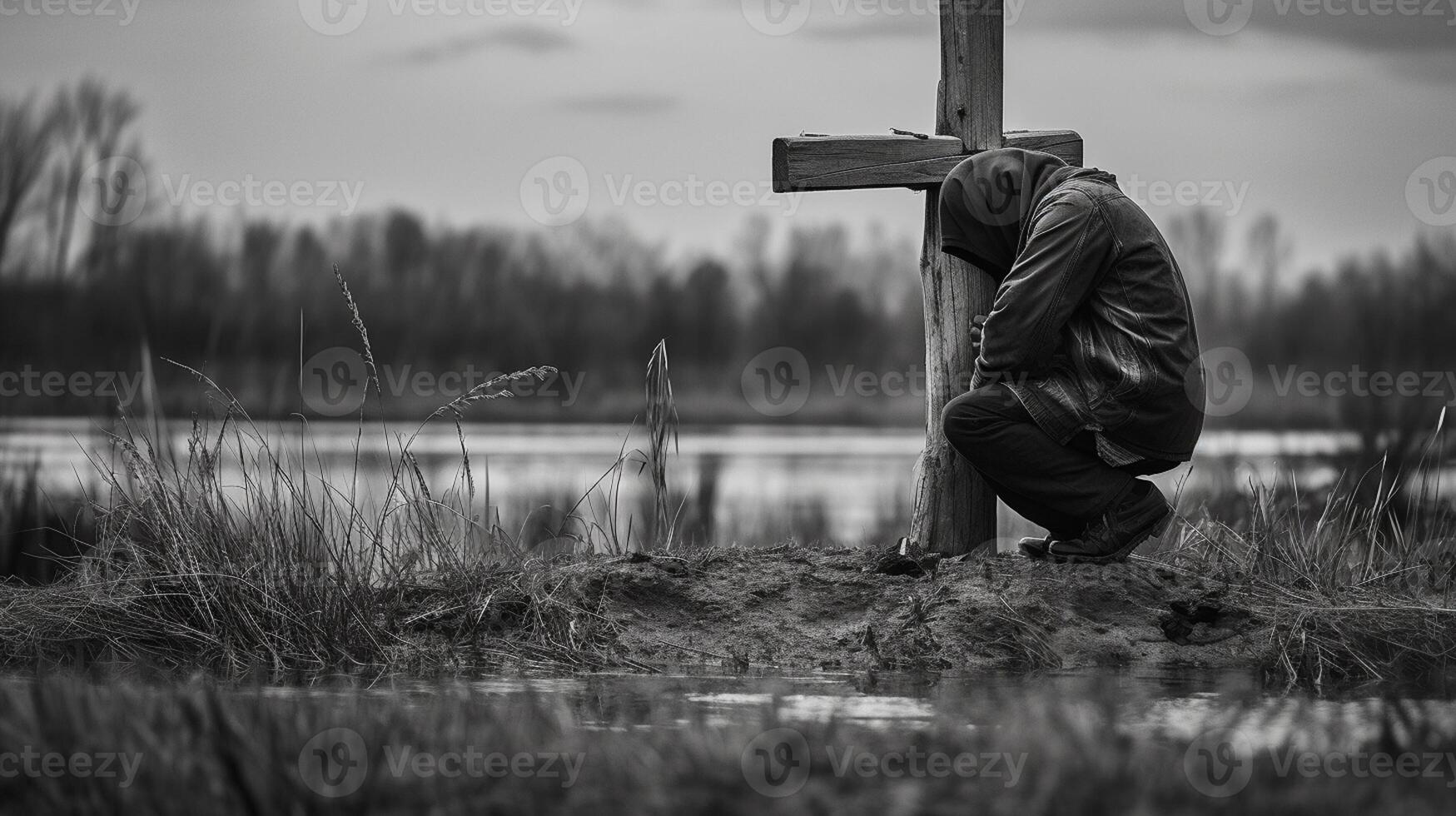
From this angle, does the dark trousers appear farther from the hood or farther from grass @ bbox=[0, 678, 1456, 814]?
grass @ bbox=[0, 678, 1456, 814]

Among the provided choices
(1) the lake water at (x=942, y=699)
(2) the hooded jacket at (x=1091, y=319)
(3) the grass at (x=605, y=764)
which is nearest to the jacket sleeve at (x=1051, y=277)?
(2) the hooded jacket at (x=1091, y=319)

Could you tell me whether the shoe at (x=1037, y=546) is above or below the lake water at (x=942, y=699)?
above

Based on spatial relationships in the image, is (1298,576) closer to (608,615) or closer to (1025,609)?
(1025,609)

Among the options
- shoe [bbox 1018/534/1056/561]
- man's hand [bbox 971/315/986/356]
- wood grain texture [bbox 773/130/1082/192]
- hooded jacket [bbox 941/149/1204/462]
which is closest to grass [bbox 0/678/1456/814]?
hooded jacket [bbox 941/149/1204/462]

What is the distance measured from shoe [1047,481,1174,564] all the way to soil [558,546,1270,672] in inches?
2.4

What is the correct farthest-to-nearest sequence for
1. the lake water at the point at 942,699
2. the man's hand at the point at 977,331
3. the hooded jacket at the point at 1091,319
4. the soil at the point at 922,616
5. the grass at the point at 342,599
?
the man's hand at the point at 977,331 < the hooded jacket at the point at 1091,319 < the soil at the point at 922,616 < the grass at the point at 342,599 < the lake water at the point at 942,699

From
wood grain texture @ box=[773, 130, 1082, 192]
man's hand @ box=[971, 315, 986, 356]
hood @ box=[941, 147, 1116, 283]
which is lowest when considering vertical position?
man's hand @ box=[971, 315, 986, 356]

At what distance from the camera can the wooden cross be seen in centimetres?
497

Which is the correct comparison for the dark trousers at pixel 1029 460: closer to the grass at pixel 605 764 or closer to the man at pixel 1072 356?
the man at pixel 1072 356

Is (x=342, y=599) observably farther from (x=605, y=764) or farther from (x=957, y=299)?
(x=957, y=299)

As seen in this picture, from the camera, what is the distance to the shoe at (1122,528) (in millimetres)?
4633

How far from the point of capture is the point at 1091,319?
14.9 feet

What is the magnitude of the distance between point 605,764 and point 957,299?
298 centimetres

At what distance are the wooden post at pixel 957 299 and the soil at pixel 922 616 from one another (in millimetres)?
267
